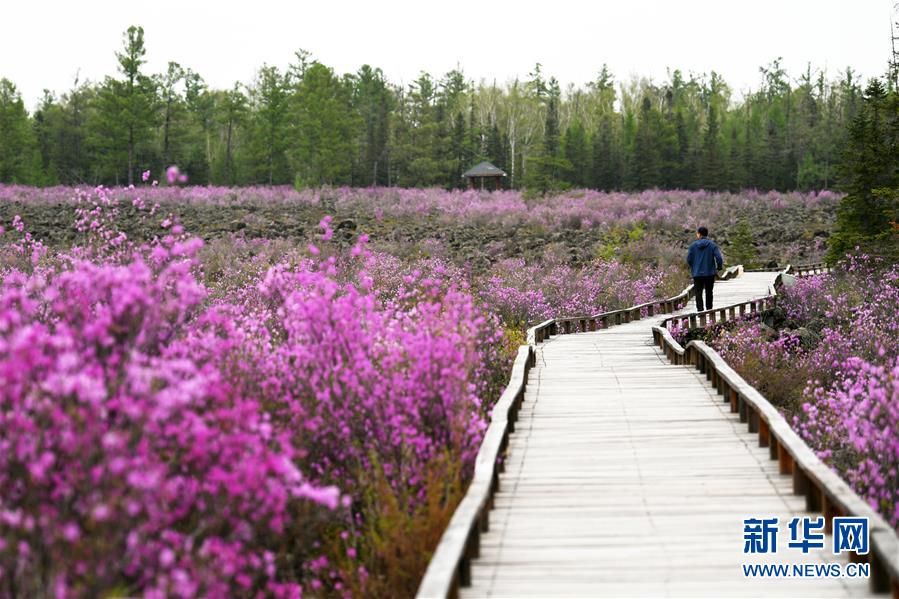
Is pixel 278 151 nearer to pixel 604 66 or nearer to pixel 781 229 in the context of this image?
pixel 781 229

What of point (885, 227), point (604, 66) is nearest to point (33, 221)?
point (885, 227)

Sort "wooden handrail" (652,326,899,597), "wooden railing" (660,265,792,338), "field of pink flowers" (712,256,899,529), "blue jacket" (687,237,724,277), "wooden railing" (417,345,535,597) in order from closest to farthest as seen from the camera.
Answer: "wooden railing" (417,345,535,597)
"wooden handrail" (652,326,899,597)
"field of pink flowers" (712,256,899,529)
"wooden railing" (660,265,792,338)
"blue jacket" (687,237,724,277)

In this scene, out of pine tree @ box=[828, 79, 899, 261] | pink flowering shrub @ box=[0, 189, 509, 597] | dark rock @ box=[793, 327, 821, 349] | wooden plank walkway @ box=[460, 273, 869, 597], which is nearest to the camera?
pink flowering shrub @ box=[0, 189, 509, 597]

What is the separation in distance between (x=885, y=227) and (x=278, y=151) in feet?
155

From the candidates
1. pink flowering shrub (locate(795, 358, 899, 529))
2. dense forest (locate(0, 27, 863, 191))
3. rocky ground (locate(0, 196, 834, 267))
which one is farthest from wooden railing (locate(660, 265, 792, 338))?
dense forest (locate(0, 27, 863, 191))

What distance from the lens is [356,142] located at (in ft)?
233

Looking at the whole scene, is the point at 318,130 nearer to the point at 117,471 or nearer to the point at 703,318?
the point at 703,318

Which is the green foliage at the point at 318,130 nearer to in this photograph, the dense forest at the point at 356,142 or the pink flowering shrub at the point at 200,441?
the dense forest at the point at 356,142

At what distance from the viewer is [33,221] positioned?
39.4 m

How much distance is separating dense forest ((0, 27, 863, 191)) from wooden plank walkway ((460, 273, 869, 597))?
140ft

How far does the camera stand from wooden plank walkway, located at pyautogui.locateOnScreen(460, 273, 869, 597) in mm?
5703

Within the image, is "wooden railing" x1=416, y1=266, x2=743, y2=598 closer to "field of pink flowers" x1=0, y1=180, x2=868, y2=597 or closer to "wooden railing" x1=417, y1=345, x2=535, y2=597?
"wooden railing" x1=417, y1=345, x2=535, y2=597

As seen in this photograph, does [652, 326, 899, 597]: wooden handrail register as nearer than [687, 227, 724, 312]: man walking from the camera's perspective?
Yes

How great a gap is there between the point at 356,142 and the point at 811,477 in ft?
218
